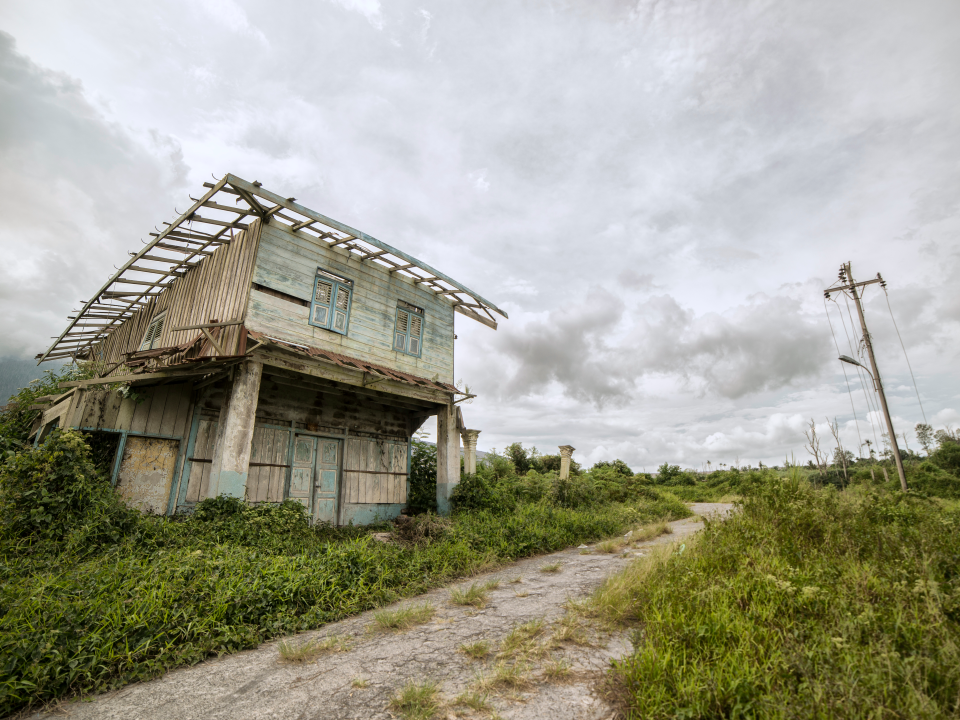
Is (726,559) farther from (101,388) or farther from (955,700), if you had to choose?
(101,388)

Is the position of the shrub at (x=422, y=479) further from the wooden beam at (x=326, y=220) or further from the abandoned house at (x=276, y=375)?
the wooden beam at (x=326, y=220)

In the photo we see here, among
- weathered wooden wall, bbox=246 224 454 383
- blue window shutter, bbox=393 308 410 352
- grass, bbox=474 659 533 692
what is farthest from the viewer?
blue window shutter, bbox=393 308 410 352

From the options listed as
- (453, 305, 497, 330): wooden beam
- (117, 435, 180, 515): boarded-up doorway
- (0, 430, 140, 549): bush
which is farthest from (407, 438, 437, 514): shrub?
(0, 430, 140, 549): bush

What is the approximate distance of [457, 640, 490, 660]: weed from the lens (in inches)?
151

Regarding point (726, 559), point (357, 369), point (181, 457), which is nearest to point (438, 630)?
point (726, 559)

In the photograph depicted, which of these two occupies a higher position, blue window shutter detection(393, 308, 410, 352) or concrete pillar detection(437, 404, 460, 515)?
blue window shutter detection(393, 308, 410, 352)

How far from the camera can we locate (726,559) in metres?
5.03

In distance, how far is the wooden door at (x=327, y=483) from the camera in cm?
1058

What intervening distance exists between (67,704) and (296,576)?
2188mm

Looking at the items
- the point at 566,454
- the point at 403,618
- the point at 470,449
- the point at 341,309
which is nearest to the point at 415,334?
the point at 341,309

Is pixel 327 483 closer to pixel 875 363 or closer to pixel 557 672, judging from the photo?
pixel 557 672

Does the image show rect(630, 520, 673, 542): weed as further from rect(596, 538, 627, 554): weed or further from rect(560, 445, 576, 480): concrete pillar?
rect(560, 445, 576, 480): concrete pillar

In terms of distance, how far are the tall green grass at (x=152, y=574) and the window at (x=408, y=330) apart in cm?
448

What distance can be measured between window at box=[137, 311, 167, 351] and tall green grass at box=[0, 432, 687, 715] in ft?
19.3
